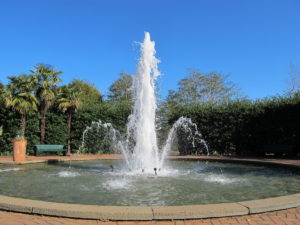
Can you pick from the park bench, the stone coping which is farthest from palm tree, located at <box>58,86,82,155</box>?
the stone coping

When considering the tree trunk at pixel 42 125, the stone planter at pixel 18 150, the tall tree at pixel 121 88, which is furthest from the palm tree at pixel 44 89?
the tall tree at pixel 121 88

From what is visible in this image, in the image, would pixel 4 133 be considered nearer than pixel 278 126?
No

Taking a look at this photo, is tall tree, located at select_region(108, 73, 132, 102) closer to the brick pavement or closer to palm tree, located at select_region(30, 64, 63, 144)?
palm tree, located at select_region(30, 64, 63, 144)

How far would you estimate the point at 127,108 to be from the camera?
59.6 feet

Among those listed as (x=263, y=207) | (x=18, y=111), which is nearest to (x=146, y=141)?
(x=263, y=207)

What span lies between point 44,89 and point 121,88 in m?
28.8

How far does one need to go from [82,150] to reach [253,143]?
9821 mm

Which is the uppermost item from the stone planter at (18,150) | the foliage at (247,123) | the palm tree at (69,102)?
the palm tree at (69,102)

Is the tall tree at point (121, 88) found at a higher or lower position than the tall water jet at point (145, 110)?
higher

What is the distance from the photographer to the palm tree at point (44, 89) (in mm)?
16855

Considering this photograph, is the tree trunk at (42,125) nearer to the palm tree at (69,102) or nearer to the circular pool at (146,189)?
the palm tree at (69,102)

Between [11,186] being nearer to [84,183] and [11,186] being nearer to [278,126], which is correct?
[84,183]

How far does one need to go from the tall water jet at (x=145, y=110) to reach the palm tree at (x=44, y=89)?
293 inches

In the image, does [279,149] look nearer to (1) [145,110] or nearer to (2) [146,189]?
(1) [145,110]
